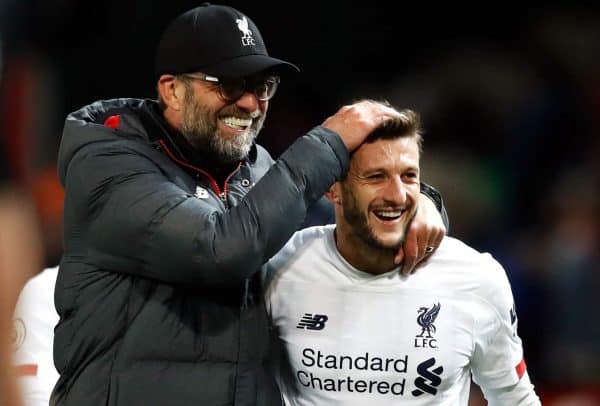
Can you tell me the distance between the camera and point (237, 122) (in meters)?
3.61

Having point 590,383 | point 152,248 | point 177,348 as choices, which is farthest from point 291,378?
point 590,383

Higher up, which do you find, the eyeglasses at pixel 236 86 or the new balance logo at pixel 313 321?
the eyeglasses at pixel 236 86

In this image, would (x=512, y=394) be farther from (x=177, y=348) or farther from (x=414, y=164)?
(x=177, y=348)

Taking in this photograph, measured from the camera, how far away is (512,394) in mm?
3895

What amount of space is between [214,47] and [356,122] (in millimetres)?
512

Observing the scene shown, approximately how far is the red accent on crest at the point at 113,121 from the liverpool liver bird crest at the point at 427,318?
1.17m

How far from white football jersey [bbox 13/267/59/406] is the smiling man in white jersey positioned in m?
1.07

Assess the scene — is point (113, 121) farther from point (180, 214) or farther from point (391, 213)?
point (391, 213)

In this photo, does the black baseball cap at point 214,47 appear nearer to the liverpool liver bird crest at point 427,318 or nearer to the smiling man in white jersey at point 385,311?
the smiling man in white jersey at point 385,311

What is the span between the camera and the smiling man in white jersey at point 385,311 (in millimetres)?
3732

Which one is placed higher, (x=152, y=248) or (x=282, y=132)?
(x=152, y=248)

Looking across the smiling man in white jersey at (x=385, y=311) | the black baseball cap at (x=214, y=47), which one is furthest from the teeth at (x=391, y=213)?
the black baseball cap at (x=214, y=47)

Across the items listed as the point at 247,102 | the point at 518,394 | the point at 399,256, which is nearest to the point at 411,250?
the point at 399,256

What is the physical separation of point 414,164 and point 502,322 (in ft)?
2.02
